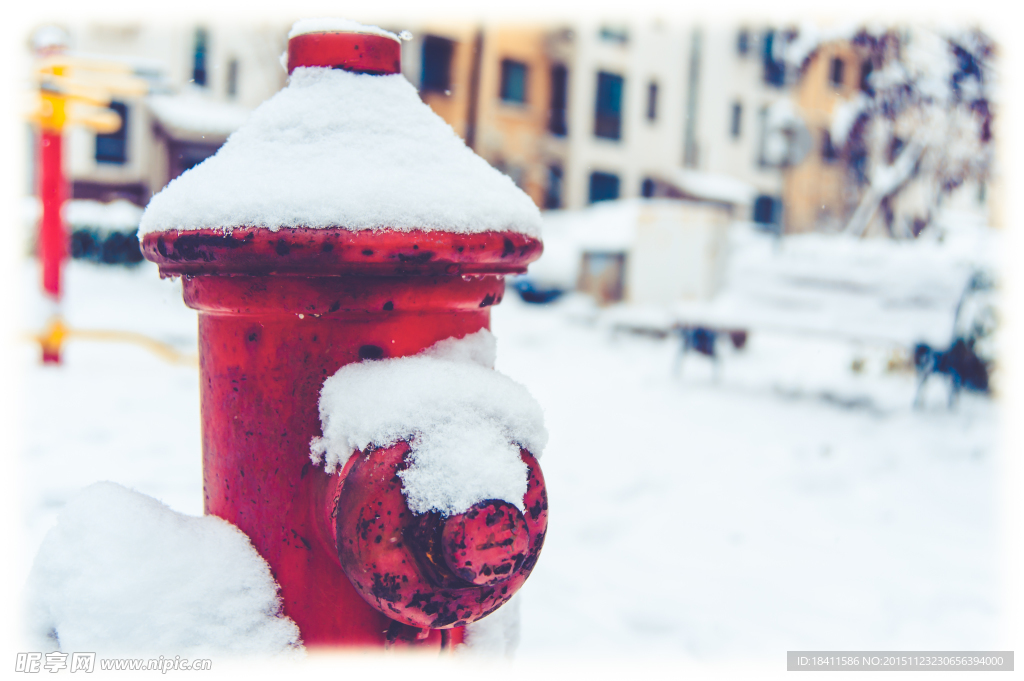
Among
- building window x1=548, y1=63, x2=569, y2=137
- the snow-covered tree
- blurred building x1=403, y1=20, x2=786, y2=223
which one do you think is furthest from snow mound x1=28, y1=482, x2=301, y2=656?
building window x1=548, y1=63, x2=569, y2=137

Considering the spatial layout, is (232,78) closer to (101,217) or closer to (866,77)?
(101,217)

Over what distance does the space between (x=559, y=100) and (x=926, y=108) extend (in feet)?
56.6

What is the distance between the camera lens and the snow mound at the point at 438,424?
85cm

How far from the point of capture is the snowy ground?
82.2 inches

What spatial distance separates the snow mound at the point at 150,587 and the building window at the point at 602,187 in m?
23.3

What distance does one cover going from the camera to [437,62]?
20.4 metres

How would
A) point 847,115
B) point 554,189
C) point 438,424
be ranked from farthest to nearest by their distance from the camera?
1. point 554,189
2. point 847,115
3. point 438,424

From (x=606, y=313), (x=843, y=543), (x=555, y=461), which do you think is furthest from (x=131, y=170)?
(x=843, y=543)

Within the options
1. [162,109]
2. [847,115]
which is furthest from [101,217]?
[847,115]

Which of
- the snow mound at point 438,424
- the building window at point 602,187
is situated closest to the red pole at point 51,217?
the snow mound at point 438,424

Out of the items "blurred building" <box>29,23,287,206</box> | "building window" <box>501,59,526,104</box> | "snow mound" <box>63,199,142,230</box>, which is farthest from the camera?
"building window" <box>501,59,526,104</box>

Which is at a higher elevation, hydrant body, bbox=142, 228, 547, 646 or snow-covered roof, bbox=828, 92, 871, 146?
snow-covered roof, bbox=828, 92, 871, 146

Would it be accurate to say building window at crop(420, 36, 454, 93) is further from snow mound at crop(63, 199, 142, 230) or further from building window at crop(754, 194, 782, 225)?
building window at crop(754, 194, 782, 225)

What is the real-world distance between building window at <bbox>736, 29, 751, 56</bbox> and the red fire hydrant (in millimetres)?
29336
